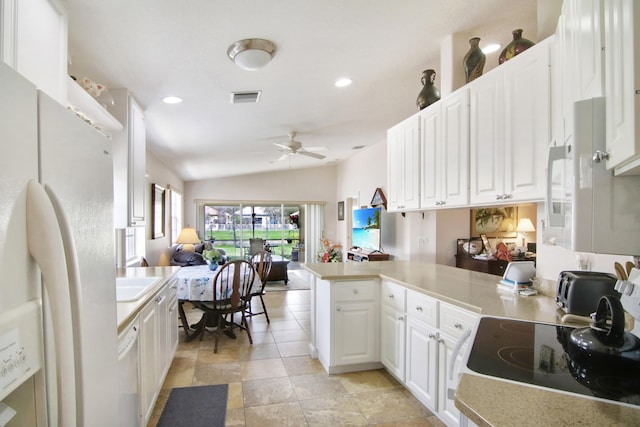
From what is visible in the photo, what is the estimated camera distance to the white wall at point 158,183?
15.6ft

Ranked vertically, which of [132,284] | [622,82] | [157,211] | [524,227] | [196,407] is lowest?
[196,407]

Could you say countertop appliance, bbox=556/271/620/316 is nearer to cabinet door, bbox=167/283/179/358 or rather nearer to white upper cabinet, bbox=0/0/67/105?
white upper cabinet, bbox=0/0/67/105

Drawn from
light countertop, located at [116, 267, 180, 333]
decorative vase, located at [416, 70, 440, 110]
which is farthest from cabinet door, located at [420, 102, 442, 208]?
light countertop, located at [116, 267, 180, 333]

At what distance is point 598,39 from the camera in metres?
0.90

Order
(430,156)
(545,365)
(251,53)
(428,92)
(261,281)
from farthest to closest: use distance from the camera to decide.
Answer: (261,281), (428,92), (430,156), (251,53), (545,365)

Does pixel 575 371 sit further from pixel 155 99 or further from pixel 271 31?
pixel 155 99

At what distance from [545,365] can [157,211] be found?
528 cm

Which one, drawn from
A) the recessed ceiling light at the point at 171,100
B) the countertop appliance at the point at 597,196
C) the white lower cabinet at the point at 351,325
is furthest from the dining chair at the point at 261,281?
the countertop appliance at the point at 597,196

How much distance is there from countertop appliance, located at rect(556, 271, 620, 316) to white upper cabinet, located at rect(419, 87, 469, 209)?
958mm

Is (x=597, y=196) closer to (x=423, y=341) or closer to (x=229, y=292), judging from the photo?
(x=423, y=341)

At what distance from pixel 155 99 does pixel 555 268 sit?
3314 mm

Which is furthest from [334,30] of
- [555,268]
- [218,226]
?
[218,226]

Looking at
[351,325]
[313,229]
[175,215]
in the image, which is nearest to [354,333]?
[351,325]

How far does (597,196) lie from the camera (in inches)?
38.2
